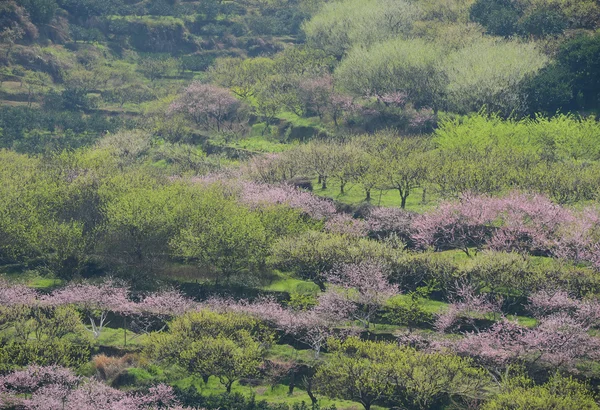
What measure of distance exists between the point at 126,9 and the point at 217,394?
143 metres

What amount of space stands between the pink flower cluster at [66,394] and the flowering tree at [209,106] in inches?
2950

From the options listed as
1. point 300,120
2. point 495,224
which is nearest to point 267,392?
point 495,224

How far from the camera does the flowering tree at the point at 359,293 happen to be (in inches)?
3049

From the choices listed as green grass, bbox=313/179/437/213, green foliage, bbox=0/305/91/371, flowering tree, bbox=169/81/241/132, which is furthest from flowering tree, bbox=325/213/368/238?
flowering tree, bbox=169/81/241/132

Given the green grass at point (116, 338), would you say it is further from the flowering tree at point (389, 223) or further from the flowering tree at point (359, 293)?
the flowering tree at point (389, 223)

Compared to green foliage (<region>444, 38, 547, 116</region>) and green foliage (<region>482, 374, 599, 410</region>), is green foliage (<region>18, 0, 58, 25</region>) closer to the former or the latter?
green foliage (<region>444, 38, 547, 116</region>)

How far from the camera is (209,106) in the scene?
139875mm

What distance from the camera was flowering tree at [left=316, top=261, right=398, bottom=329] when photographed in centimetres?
7744

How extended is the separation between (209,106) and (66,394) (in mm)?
78777

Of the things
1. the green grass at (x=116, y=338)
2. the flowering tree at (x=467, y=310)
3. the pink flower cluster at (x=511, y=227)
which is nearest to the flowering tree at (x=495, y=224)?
the pink flower cluster at (x=511, y=227)

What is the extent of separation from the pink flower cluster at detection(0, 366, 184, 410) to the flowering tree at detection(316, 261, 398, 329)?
17264 mm

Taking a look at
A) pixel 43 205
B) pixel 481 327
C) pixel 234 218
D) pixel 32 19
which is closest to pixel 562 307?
pixel 481 327

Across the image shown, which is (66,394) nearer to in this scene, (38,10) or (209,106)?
(209,106)

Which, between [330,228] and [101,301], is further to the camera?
[330,228]
